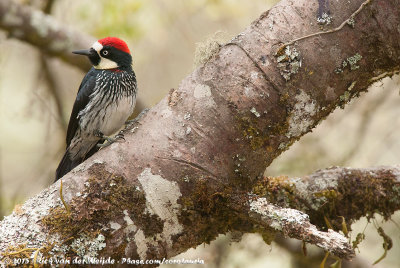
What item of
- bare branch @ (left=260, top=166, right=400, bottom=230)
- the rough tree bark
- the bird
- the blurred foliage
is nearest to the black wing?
the bird

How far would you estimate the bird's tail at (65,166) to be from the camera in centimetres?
308

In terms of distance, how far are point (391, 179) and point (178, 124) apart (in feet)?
4.31

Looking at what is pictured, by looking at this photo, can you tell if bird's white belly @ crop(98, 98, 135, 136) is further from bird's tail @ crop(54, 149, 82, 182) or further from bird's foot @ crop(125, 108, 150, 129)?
bird's foot @ crop(125, 108, 150, 129)

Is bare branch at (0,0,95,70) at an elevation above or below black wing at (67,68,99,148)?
above

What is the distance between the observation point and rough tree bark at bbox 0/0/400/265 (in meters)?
1.84

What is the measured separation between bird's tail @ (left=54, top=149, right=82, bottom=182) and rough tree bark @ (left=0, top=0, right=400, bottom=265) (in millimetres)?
1179

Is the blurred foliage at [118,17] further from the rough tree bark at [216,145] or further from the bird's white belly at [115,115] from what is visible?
the rough tree bark at [216,145]

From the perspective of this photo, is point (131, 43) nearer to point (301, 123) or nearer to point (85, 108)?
point (85, 108)

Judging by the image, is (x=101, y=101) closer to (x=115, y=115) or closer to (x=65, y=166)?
(x=115, y=115)

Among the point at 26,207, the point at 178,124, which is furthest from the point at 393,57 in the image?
the point at 26,207

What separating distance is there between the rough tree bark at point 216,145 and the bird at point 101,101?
1.14 metres

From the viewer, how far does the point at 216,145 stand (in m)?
1.94

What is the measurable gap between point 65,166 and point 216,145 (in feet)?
5.24

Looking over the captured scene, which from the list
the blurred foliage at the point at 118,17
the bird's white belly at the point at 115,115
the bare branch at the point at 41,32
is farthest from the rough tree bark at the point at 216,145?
the blurred foliage at the point at 118,17
